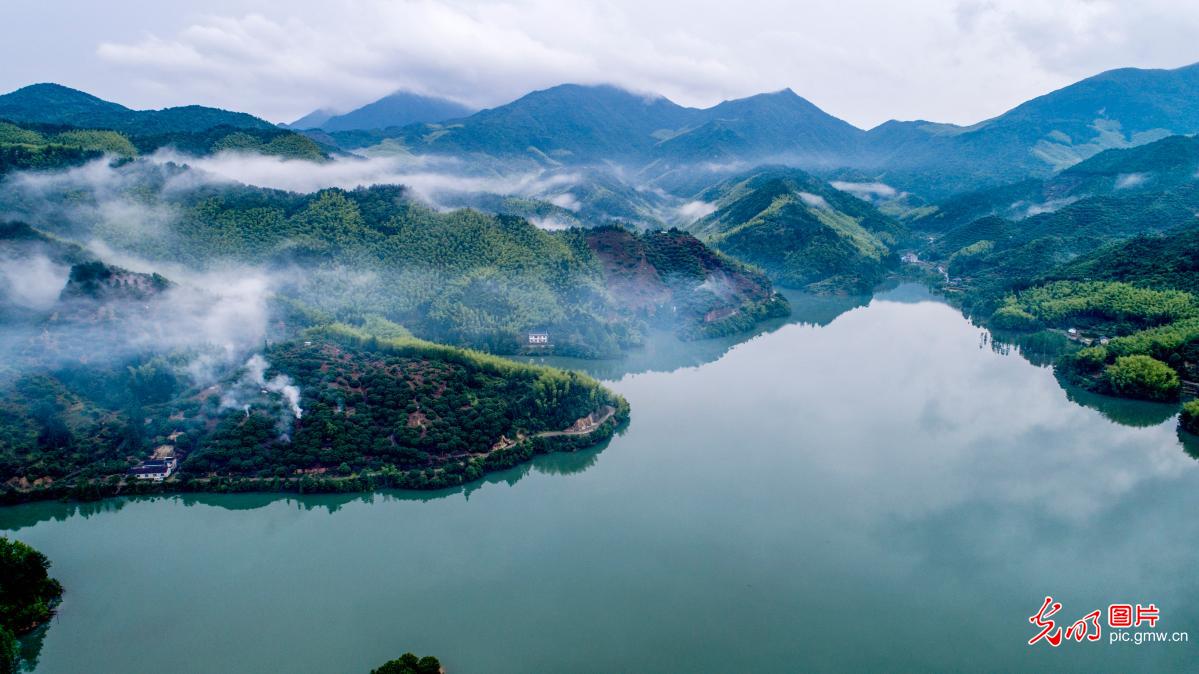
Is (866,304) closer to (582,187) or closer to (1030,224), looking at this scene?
(1030,224)

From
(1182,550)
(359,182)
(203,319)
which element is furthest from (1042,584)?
(359,182)

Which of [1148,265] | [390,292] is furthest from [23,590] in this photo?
[1148,265]

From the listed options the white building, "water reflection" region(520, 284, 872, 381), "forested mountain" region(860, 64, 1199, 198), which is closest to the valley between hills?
the white building

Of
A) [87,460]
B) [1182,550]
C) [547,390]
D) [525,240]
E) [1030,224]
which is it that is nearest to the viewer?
[1182,550]

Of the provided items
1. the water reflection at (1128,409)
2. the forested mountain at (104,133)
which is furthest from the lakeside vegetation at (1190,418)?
the forested mountain at (104,133)

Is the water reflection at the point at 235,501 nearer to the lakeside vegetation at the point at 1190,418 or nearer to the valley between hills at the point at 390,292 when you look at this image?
the valley between hills at the point at 390,292

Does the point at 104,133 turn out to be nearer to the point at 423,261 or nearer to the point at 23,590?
the point at 423,261

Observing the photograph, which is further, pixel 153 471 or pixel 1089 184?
pixel 1089 184
